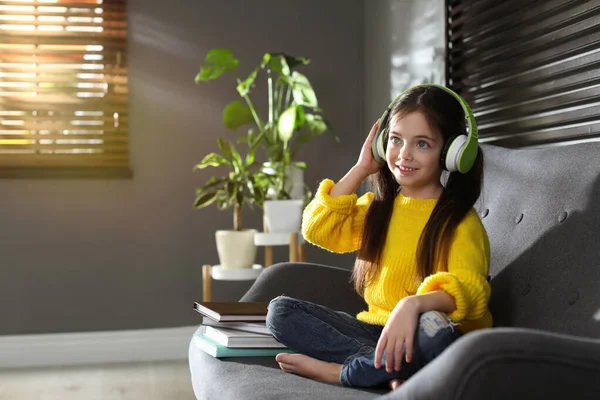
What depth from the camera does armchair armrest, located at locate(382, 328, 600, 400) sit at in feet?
3.37

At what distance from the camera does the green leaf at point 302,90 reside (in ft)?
10.5

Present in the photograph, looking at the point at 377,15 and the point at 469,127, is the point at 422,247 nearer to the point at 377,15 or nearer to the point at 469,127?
the point at 469,127

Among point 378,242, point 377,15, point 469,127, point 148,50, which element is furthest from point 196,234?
point 469,127

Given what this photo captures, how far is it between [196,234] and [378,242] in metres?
1.98

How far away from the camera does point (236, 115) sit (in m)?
3.28

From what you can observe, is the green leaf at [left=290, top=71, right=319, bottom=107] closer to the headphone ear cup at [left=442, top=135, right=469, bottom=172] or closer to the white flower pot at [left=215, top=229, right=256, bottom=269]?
the white flower pot at [left=215, top=229, right=256, bottom=269]

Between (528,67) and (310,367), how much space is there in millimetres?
1157

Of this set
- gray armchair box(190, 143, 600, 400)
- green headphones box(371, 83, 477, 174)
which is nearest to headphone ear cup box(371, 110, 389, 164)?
green headphones box(371, 83, 477, 174)

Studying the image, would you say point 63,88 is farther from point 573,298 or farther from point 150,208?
point 573,298

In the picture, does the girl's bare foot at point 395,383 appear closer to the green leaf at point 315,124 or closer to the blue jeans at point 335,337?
the blue jeans at point 335,337

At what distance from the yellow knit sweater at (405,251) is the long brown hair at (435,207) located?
0.02 m

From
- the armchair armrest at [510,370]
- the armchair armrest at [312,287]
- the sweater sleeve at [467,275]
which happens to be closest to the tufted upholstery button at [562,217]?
the sweater sleeve at [467,275]

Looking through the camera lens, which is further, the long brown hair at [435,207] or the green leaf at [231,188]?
the green leaf at [231,188]

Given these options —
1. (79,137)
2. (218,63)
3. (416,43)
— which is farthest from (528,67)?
(79,137)
